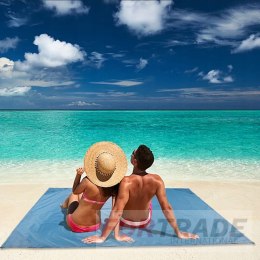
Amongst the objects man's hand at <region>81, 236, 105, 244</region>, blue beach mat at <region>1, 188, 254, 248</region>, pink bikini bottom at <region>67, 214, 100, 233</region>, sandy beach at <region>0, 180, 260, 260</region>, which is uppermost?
pink bikini bottom at <region>67, 214, 100, 233</region>

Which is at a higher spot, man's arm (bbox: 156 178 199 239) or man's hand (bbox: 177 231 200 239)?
man's arm (bbox: 156 178 199 239)

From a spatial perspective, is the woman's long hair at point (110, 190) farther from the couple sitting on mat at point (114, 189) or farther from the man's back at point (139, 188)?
the man's back at point (139, 188)

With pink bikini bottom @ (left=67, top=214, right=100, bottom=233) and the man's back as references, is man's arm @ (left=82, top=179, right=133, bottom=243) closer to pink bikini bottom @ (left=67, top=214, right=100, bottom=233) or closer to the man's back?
the man's back

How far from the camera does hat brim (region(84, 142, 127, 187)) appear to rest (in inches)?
172

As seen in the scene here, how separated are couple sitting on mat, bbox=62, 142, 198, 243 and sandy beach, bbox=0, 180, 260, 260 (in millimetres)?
285

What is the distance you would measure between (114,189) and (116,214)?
0.35 meters

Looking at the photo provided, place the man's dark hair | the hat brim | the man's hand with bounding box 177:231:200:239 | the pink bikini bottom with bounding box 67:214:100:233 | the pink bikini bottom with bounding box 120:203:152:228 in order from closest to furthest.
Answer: the man's dark hair → the hat brim → the man's hand with bounding box 177:231:200:239 → the pink bikini bottom with bounding box 67:214:100:233 → the pink bikini bottom with bounding box 120:203:152:228

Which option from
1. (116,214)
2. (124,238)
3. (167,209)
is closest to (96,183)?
(116,214)

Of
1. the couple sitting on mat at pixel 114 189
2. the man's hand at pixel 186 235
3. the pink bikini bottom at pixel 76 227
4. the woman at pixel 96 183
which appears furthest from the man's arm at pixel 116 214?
the man's hand at pixel 186 235

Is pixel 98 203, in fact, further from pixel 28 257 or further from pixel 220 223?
pixel 220 223

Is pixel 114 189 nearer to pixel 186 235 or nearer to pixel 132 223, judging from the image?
pixel 132 223

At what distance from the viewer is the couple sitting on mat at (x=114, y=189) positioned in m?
4.36

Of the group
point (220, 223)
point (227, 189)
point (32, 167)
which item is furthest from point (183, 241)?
point (32, 167)

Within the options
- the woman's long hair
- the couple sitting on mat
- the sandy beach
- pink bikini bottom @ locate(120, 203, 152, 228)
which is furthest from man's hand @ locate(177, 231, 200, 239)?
the woman's long hair
